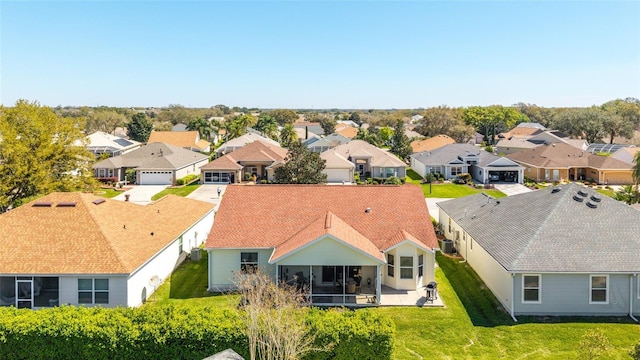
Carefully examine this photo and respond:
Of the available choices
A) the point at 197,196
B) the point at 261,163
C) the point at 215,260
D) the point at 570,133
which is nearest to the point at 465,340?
the point at 215,260

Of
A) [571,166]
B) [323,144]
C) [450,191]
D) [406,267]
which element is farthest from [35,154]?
[571,166]

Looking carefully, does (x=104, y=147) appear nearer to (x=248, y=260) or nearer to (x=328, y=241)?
(x=248, y=260)

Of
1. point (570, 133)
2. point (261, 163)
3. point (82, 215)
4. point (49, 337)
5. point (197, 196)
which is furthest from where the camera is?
point (570, 133)

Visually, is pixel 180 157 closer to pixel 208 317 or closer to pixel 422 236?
pixel 422 236

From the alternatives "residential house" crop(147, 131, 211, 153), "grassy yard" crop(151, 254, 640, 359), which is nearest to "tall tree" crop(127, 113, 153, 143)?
"residential house" crop(147, 131, 211, 153)

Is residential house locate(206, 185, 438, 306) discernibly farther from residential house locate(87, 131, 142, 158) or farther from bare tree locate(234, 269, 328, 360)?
residential house locate(87, 131, 142, 158)

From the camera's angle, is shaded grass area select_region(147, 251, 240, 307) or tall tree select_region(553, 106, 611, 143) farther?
tall tree select_region(553, 106, 611, 143)
